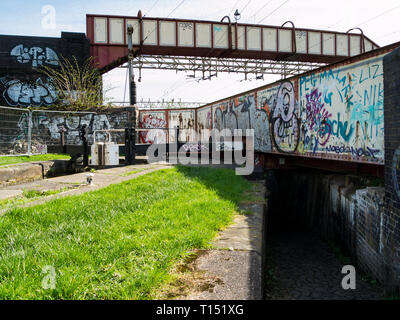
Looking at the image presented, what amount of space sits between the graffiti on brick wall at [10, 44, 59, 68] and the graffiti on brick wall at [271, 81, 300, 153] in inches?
638

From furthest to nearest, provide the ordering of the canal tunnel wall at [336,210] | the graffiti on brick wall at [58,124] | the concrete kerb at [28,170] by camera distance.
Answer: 1. the graffiti on brick wall at [58,124]
2. the concrete kerb at [28,170]
3. the canal tunnel wall at [336,210]

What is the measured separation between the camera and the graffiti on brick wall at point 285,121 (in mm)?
8487

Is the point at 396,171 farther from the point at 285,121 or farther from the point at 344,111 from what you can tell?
the point at 285,121

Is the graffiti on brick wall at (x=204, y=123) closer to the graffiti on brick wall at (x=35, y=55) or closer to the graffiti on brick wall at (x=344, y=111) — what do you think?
the graffiti on brick wall at (x=35, y=55)

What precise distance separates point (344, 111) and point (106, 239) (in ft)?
16.7

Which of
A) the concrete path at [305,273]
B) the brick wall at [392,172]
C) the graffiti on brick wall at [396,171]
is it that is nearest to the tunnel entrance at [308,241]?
the concrete path at [305,273]

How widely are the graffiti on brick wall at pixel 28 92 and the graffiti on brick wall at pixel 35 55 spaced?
101cm

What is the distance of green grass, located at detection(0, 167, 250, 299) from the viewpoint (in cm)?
246

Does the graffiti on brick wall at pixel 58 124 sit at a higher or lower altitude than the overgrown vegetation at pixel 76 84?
lower

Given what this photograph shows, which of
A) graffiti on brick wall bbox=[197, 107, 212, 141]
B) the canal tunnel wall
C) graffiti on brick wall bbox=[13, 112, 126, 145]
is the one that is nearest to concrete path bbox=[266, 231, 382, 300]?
the canal tunnel wall

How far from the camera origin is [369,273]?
5.04 m

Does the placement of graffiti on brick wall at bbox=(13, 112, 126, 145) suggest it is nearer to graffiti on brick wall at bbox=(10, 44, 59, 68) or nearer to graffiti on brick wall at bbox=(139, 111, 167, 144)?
graffiti on brick wall at bbox=(139, 111, 167, 144)

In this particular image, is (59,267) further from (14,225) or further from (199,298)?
(14,225)

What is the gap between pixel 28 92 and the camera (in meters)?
20.6
